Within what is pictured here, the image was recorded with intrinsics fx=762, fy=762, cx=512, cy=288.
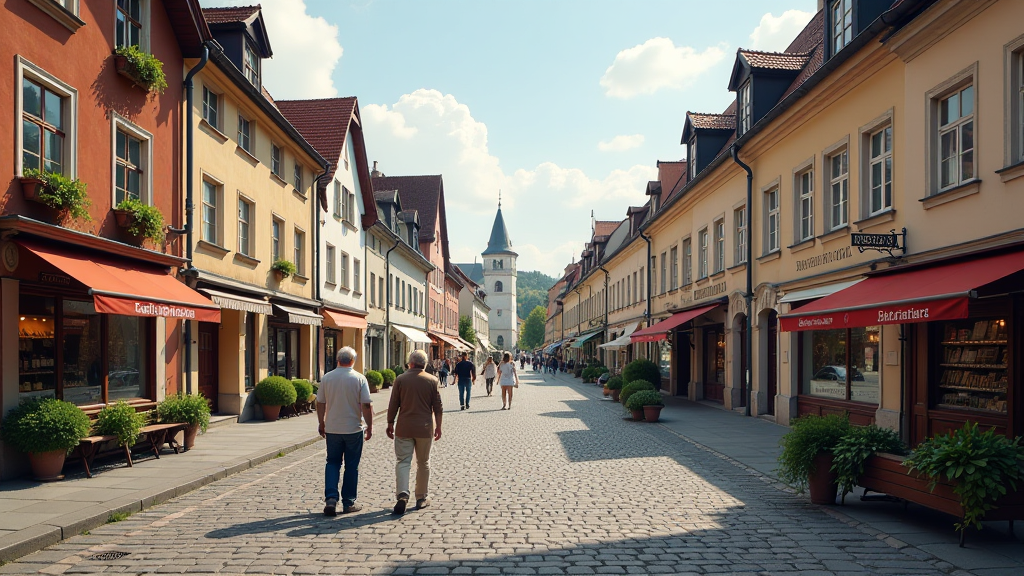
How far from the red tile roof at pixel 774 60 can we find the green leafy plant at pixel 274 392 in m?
14.2

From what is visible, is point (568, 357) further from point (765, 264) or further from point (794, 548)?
point (794, 548)

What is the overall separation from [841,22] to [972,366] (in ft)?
26.0

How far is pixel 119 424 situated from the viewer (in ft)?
35.2

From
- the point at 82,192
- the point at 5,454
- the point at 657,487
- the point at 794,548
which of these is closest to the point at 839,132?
the point at 657,487

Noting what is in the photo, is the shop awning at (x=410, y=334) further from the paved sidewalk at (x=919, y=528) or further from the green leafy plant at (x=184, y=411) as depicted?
the paved sidewalk at (x=919, y=528)

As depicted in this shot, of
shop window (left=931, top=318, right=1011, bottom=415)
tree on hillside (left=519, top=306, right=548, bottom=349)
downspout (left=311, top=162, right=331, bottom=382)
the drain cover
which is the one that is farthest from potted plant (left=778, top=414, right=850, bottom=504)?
tree on hillside (left=519, top=306, right=548, bottom=349)

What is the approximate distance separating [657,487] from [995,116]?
641cm

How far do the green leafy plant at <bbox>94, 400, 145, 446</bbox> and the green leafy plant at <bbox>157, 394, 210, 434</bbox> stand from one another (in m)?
1.50

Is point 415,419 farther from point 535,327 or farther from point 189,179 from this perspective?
point 535,327

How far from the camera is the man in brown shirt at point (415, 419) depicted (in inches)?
332

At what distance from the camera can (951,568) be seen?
19.6 feet

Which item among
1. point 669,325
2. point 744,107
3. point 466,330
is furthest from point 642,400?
point 466,330

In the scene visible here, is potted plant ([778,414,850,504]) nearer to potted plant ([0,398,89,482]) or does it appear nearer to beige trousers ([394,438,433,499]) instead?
beige trousers ([394,438,433,499])

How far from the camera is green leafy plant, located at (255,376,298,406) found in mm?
18172
